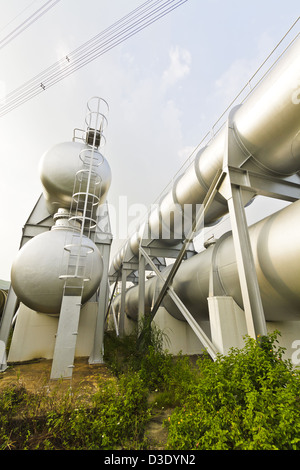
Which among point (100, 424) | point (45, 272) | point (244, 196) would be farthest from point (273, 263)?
point (45, 272)

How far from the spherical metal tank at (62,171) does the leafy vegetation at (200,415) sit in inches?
232

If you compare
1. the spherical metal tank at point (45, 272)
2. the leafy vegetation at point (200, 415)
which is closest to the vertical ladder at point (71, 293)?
the spherical metal tank at point (45, 272)

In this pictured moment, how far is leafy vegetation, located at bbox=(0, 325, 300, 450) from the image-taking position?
2.16 meters

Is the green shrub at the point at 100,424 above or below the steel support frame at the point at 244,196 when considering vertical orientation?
below

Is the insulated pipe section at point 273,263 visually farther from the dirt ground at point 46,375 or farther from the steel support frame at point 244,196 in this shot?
the dirt ground at point 46,375

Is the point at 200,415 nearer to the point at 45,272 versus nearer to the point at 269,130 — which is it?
the point at 269,130

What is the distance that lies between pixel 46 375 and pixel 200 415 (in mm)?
4215

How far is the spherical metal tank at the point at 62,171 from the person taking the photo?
757 cm

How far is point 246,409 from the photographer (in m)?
2.65

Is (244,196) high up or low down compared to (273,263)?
up

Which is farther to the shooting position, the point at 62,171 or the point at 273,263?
the point at 62,171

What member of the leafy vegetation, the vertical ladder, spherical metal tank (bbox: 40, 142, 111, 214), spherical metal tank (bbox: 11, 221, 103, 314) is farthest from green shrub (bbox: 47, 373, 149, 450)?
spherical metal tank (bbox: 40, 142, 111, 214)

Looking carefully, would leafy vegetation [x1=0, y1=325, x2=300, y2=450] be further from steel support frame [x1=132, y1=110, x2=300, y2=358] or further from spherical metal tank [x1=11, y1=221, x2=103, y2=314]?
spherical metal tank [x1=11, y1=221, x2=103, y2=314]

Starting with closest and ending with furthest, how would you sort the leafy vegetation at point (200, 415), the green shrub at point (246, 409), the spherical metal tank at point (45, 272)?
the green shrub at point (246, 409) → the leafy vegetation at point (200, 415) → the spherical metal tank at point (45, 272)
